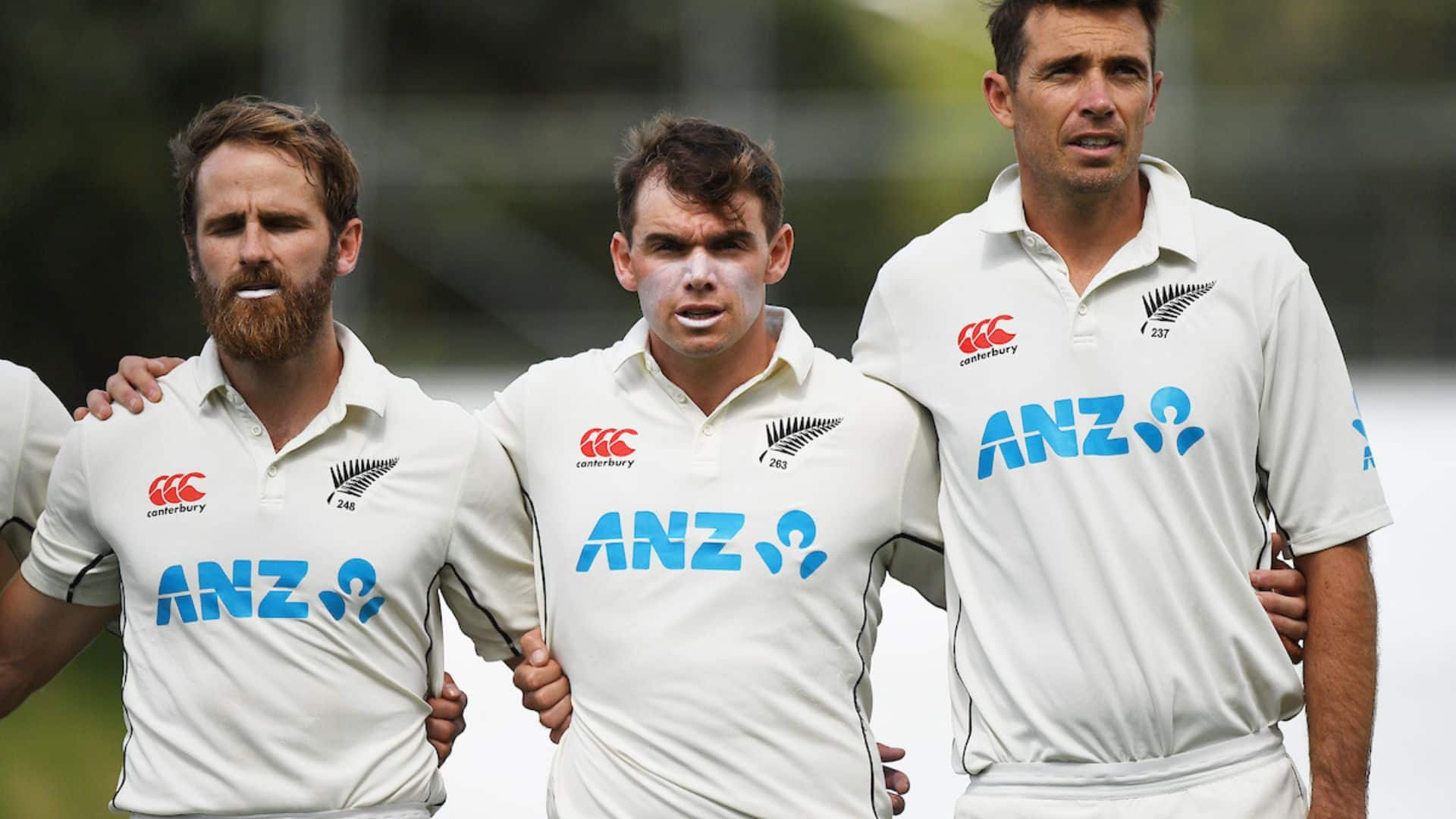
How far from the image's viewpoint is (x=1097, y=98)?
380 centimetres

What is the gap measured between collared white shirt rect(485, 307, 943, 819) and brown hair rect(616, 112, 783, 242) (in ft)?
0.91

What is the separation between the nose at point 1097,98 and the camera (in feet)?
12.4

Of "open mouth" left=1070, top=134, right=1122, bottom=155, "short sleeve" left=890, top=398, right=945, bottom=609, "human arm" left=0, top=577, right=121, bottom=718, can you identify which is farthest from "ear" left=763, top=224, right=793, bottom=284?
"human arm" left=0, top=577, right=121, bottom=718

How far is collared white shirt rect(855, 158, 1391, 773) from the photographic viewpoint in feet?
12.1

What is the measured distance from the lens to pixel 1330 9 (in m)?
15.3

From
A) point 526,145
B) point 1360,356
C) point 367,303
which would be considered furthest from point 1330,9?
point 367,303

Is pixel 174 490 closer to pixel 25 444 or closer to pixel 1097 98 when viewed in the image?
pixel 25 444

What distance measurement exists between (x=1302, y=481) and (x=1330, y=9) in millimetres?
12456

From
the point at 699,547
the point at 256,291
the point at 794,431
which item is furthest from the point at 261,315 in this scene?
the point at 794,431

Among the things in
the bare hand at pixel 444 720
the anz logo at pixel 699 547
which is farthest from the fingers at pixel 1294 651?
the bare hand at pixel 444 720

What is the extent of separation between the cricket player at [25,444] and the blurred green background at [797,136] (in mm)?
9503

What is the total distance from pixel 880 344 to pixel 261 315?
4.04 feet

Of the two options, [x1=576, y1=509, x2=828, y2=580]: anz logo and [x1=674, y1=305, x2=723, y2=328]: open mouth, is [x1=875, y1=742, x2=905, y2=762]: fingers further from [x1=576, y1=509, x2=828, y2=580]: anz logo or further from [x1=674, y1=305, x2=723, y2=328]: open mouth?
[x1=674, y1=305, x2=723, y2=328]: open mouth

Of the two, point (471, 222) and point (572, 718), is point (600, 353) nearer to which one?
point (572, 718)
